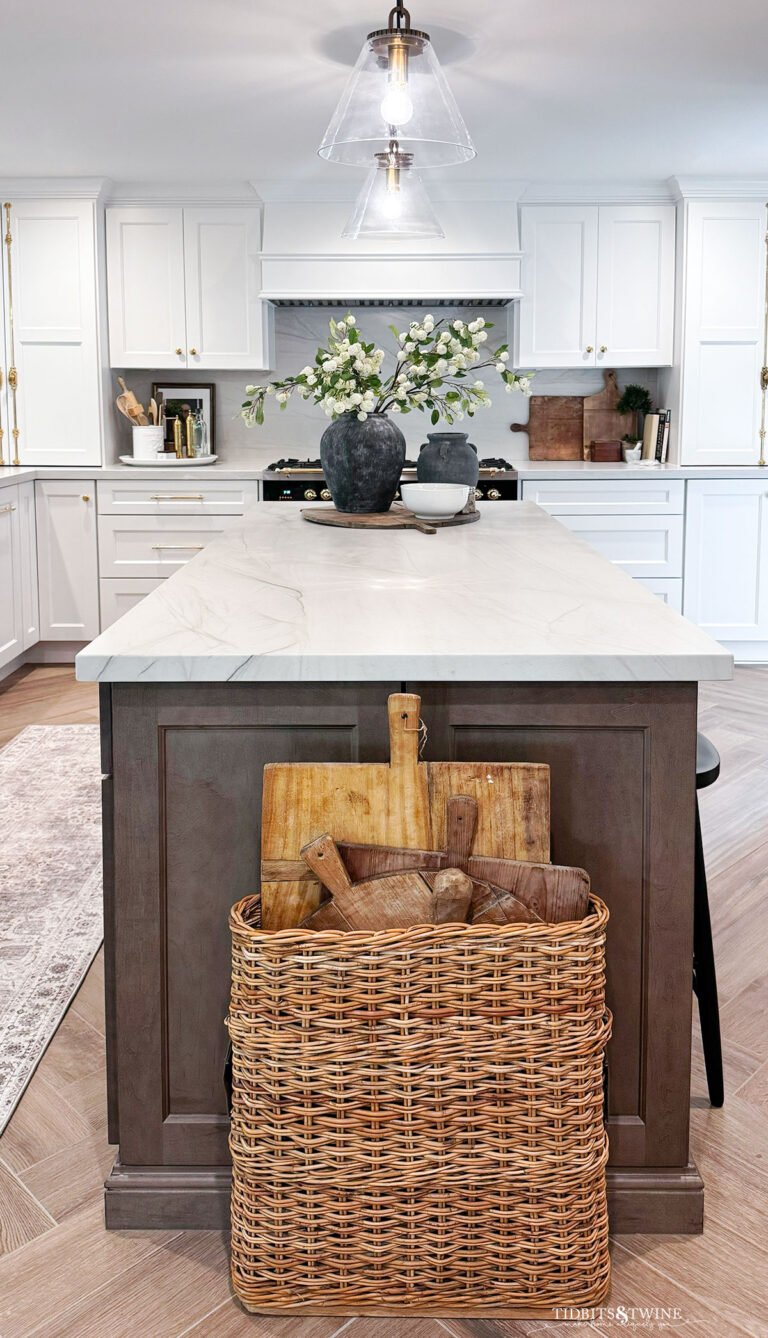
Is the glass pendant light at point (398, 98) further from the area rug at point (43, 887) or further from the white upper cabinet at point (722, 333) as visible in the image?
the white upper cabinet at point (722, 333)

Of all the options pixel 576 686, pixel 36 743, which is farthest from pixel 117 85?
pixel 576 686

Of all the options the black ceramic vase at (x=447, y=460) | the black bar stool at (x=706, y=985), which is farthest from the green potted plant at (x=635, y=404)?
the black bar stool at (x=706, y=985)

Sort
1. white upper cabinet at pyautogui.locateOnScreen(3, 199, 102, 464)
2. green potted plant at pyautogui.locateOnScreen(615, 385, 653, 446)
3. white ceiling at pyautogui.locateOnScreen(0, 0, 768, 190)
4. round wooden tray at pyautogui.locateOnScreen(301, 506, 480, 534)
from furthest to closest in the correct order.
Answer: green potted plant at pyautogui.locateOnScreen(615, 385, 653, 446), white upper cabinet at pyautogui.locateOnScreen(3, 199, 102, 464), white ceiling at pyautogui.locateOnScreen(0, 0, 768, 190), round wooden tray at pyautogui.locateOnScreen(301, 506, 480, 534)

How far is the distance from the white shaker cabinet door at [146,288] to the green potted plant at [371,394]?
279 centimetres

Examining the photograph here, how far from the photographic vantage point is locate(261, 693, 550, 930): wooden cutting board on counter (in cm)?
160

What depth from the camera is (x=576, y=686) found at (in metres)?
1.73

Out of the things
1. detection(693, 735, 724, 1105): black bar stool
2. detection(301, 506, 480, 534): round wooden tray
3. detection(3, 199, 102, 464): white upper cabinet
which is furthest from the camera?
detection(3, 199, 102, 464): white upper cabinet

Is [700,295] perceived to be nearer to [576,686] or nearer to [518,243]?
[518,243]

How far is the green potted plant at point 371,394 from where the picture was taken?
3131mm

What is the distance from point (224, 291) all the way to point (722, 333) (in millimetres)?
2475

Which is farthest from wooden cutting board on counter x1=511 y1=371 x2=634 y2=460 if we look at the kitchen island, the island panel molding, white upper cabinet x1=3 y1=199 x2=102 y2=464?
the island panel molding

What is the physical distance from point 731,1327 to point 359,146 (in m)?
2.71

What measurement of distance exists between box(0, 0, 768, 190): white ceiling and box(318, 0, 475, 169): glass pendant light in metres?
0.79

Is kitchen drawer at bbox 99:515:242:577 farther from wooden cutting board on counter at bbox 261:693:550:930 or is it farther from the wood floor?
wooden cutting board on counter at bbox 261:693:550:930
